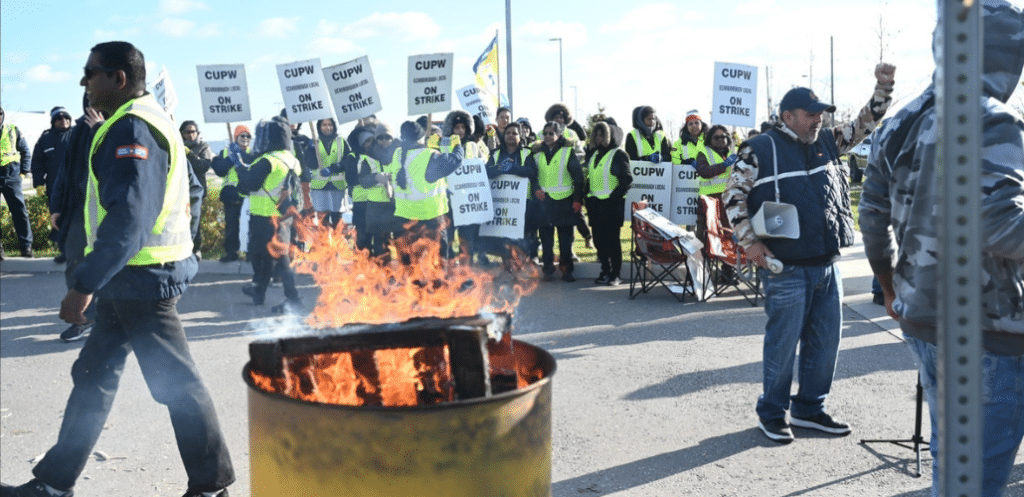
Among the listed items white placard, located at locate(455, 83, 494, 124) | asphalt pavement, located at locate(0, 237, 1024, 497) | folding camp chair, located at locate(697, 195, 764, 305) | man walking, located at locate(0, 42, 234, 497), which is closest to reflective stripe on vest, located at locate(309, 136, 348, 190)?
asphalt pavement, located at locate(0, 237, 1024, 497)

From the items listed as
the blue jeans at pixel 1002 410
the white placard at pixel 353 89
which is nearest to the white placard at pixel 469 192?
the white placard at pixel 353 89

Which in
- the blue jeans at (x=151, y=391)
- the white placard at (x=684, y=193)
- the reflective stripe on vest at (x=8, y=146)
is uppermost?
the reflective stripe on vest at (x=8, y=146)

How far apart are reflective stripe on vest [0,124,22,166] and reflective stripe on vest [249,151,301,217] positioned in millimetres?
6415

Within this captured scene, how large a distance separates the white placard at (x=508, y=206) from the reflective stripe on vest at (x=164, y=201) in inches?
280

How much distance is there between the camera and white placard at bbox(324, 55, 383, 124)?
1059 cm

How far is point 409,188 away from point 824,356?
5.38 meters

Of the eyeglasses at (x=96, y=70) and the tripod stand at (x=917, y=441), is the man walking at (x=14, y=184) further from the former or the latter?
the tripod stand at (x=917, y=441)

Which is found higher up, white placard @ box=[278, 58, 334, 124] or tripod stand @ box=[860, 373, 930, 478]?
white placard @ box=[278, 58, 334, 124]

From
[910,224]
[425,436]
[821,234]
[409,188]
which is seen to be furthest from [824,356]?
[409,188]

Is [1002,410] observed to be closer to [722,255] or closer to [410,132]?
[722,255]

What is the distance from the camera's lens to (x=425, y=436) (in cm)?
241

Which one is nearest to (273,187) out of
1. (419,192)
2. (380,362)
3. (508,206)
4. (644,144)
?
(419,192)

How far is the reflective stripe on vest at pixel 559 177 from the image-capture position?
10.8 m

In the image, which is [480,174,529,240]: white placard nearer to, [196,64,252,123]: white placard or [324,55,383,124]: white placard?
[324,55,383,124]: white placard
